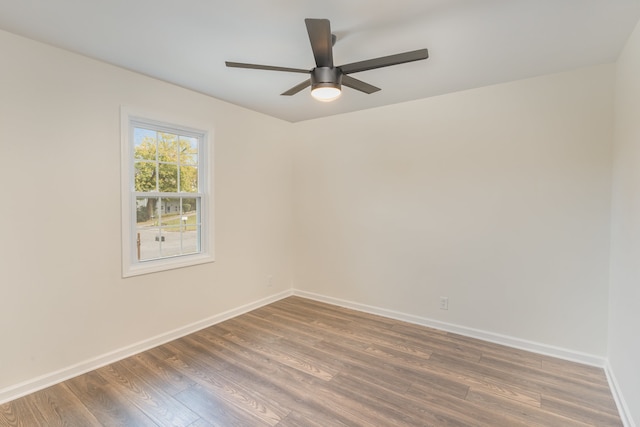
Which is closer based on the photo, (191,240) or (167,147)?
(167,147)

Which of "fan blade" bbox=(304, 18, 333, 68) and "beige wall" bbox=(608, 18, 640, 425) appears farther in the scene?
"beige wall" bbox=(608, 18, 640, 425)

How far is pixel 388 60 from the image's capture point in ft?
6.06

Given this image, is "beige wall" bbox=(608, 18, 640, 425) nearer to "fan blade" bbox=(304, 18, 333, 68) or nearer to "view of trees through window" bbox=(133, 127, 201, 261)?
"fan blade" bbox=(304, 18, 333, 68)

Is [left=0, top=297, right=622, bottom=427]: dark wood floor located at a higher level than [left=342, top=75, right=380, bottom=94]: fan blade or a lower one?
lower

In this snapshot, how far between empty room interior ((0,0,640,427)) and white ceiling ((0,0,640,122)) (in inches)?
0.7

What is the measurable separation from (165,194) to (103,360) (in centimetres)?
153

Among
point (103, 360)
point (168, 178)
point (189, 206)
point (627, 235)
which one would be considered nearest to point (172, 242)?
point (189, 206)

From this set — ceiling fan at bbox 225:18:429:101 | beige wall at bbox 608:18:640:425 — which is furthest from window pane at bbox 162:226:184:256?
beige wall at bbox 608:18:640:425

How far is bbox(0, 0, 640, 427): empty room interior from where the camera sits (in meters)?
2.00

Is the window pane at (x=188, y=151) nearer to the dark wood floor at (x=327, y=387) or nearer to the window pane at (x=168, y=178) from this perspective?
the window pane at (x=168, y=178)

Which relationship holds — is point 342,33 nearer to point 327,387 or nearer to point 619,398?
point 327,387

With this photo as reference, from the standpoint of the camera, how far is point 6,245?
213 cm

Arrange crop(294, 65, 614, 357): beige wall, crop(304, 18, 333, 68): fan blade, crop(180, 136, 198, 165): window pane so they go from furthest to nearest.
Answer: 1. crop(180, 136, 198, 165): window pane
2. crop(294, 65, 614, 357): beige wall
3. crop(304, 18, 333, 68): fan blade

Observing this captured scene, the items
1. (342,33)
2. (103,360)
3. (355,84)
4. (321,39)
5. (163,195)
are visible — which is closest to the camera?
(321,39)
